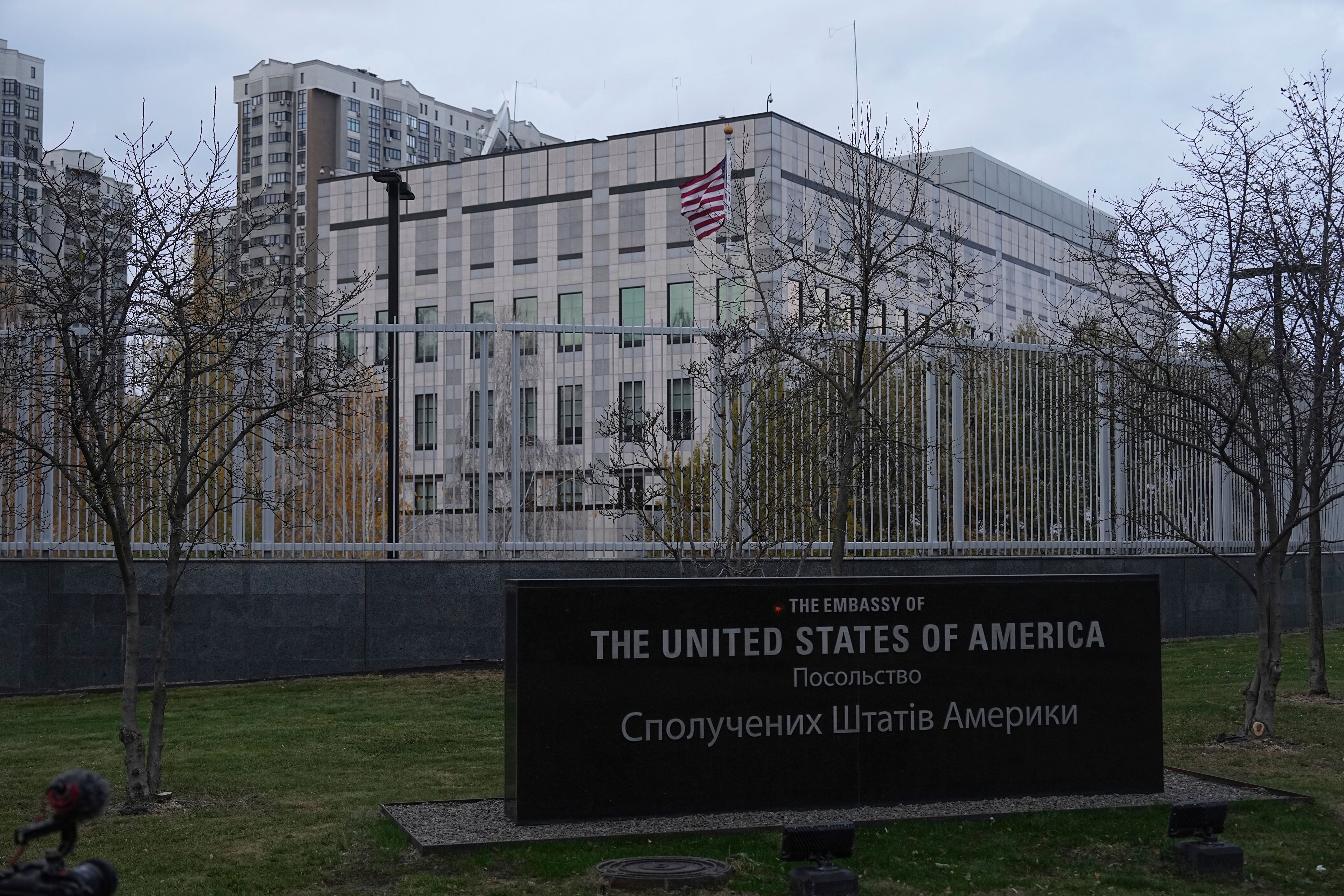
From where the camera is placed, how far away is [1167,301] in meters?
12.6

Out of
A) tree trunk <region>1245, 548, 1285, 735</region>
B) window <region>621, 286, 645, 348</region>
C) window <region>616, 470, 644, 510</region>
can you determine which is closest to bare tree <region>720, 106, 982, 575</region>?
window <region>616, 470, 644, 510</region>

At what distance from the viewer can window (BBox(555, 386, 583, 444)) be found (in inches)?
706

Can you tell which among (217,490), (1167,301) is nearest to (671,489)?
(217,490)

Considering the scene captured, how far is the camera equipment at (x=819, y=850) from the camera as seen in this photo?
7289mm

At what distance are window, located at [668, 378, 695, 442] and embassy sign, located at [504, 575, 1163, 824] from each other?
752cm

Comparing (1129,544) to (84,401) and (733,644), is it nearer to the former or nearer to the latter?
(733,644)

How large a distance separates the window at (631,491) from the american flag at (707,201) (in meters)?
A: 12.5

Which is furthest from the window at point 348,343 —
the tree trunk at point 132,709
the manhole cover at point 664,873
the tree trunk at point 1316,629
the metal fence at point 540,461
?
the tree trunk at point 1316,629

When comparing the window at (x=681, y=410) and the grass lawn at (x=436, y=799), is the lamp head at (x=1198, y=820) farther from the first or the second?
the window at (x=681, y=410)

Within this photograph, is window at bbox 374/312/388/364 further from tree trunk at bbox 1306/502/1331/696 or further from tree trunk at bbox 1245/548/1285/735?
tree trunk at bbox 1306/502/1331/696

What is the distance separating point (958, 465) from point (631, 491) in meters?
5.16

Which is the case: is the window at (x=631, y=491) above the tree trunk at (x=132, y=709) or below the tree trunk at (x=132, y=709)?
above

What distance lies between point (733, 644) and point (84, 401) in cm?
456

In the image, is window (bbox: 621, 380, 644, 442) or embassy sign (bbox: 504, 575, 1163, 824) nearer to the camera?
embassy sign (bbox: 504, 575, 1163, 824)
